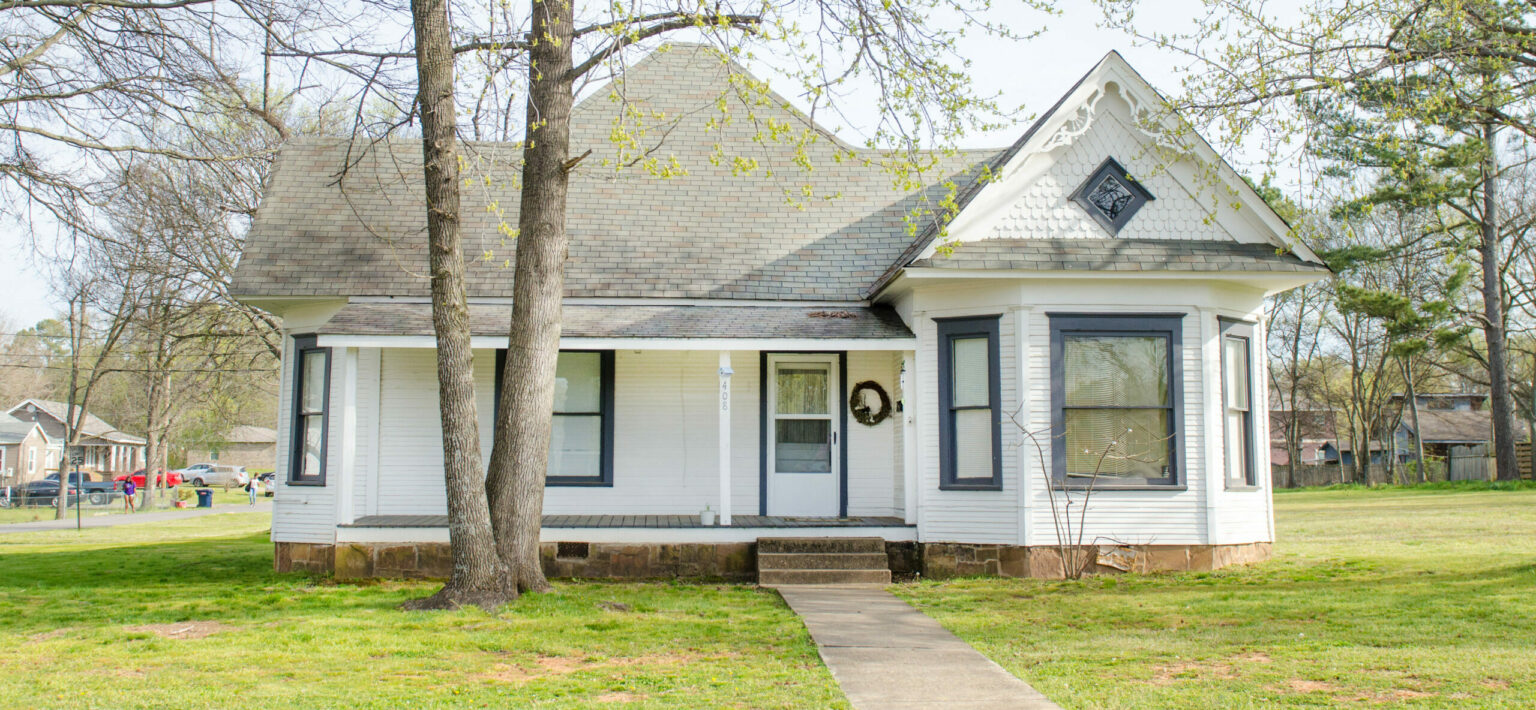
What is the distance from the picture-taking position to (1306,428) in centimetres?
5862

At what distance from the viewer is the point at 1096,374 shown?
1166cm

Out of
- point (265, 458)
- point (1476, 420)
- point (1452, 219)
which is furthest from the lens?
point (265, 458)

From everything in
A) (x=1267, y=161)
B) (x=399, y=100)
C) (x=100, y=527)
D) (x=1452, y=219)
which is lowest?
(x=100, y=527)

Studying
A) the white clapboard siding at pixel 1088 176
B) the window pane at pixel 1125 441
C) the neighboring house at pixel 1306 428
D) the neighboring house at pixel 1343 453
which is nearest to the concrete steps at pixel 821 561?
the window pane at pixel 1125 441

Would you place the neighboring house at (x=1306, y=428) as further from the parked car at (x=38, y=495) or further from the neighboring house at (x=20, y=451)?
the neighboring house at (x=20, y=451)

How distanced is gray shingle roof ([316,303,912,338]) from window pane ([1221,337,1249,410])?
11.7 feet

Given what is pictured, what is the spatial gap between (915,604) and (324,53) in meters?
7.90

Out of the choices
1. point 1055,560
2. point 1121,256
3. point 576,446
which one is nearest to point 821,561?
point 1055,560

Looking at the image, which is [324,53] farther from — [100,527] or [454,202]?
[100,527]

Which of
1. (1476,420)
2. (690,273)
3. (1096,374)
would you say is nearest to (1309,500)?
(1096,374)

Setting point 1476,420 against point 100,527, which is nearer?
point 100,527

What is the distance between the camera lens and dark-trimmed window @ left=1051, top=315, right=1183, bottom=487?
37.9 feet

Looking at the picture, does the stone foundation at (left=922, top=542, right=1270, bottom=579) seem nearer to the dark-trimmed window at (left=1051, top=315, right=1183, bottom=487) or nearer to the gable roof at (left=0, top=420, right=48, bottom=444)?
the dark-trimmed window at (left=1051, top=315, right=1183, bottom=487)

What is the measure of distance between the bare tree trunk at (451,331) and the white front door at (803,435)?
4616 millimetres
